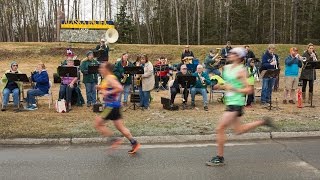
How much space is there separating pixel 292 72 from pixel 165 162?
8545 mm

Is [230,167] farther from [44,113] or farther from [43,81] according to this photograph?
[43,81]

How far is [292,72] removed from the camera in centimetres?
1494

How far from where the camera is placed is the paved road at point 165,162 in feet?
22.9

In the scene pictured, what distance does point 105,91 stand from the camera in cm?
838

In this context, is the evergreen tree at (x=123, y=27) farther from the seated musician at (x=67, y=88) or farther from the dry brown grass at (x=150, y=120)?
the seated musician at (x=67, y=88)

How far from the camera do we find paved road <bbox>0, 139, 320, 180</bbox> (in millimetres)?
6984

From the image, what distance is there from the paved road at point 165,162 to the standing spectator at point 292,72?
5.57 m

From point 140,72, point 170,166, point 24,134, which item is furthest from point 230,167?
point 140,72

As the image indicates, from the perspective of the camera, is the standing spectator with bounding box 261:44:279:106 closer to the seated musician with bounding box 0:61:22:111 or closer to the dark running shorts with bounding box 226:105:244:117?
the dark running shorts with bounding box 226:105:244:117

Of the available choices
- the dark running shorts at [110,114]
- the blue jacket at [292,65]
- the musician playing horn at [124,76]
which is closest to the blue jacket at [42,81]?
the musician playing horn at [124,76]

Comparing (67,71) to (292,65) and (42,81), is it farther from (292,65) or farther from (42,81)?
(292,65)

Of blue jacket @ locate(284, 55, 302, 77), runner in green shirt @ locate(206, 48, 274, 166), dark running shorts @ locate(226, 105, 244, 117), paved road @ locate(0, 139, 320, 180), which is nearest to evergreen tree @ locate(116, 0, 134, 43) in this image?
blue jacket @ locate(284, 55, 302, 77)

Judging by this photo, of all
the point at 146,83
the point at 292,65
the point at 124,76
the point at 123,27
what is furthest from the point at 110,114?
the point at 123,27

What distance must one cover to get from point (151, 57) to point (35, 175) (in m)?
26.9
